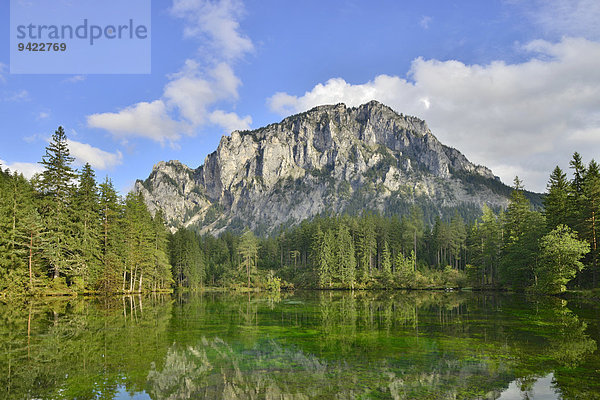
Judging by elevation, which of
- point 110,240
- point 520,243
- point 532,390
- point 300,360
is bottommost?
point 300,360

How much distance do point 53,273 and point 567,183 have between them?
7260 cm

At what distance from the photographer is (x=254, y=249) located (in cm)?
8906

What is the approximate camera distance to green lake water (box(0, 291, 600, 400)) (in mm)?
10969

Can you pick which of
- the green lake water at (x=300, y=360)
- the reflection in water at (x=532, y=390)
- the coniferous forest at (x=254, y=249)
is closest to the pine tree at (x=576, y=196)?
the coniferous forest at (x=254, y=249)

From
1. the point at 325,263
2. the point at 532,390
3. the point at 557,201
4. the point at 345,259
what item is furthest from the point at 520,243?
the point at 532,390

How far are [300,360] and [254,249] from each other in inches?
2963

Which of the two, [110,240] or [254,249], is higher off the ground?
[110,240]

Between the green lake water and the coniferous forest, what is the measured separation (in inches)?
820

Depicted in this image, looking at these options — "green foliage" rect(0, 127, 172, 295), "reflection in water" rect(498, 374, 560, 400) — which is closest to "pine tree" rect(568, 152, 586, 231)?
"reflection in water" rect(498, 374, 560, 400)

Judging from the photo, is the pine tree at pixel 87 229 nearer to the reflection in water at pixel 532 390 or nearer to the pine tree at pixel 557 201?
the reflection in water at pixel 532 390

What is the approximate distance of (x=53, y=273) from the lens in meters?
46.6

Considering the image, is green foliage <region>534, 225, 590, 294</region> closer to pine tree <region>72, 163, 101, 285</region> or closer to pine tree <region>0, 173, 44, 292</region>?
pine tree <region>72, 163, 101, 285</region>

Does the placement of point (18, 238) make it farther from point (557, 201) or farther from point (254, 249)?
point (557, 201)

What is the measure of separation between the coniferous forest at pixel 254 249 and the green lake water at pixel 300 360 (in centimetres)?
2082
